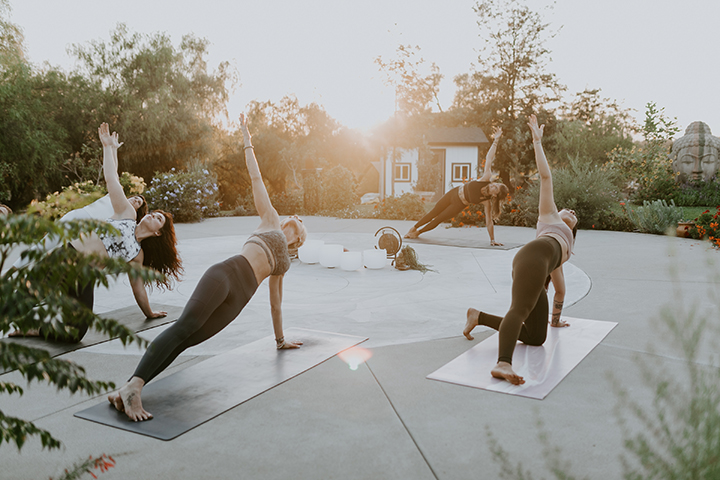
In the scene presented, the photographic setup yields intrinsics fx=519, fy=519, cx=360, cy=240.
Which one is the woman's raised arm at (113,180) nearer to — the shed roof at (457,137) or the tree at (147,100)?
the tree at (147,100)

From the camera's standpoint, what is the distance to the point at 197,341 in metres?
2.90

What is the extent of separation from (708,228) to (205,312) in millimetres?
10059

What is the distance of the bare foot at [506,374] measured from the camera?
3150 millimetres

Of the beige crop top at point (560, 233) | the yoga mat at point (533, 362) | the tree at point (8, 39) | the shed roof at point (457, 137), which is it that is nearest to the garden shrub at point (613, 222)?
the yoga mat at point (533, 362)

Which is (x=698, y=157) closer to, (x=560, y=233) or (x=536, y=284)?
(x=560, y=233)

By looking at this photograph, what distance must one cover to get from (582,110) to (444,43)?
34.9ft

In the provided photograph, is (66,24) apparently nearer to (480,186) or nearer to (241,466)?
(480,186)

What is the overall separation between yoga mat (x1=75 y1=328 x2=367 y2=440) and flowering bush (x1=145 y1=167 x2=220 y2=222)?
11.7 meters

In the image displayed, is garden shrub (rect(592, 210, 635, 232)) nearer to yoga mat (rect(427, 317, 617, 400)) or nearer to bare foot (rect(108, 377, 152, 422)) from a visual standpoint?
yoga mat (rect(427, 317, 617, 400))

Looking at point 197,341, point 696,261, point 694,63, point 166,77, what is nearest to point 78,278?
point 197,341

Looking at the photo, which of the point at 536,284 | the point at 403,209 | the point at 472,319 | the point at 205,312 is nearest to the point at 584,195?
the point at 403,209

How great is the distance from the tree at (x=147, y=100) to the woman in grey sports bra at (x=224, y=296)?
16470 mm

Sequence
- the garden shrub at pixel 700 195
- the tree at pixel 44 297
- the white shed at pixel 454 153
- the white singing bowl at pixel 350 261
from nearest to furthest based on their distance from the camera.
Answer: the tree at pixel 44 297
the white singing bowl at pixel 350 261
the garden shrub at pixel 700 195
the white shed at pixel 454 153

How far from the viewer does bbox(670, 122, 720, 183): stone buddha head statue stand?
18.9 metres
